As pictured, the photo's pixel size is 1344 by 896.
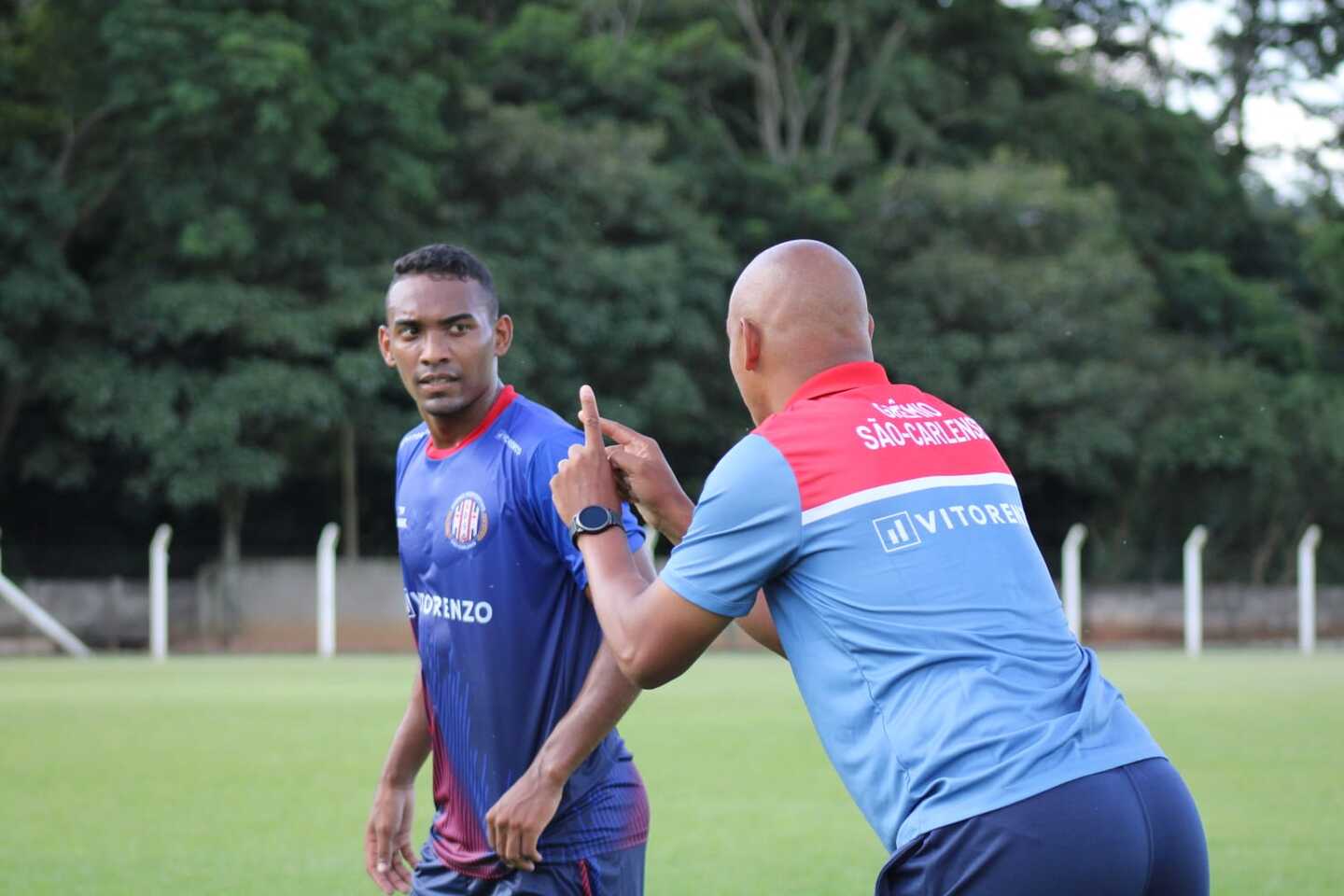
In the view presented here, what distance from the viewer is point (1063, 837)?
117 inches

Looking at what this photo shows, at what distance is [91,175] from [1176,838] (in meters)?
31.1

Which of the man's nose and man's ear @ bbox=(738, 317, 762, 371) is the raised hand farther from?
the man's nose

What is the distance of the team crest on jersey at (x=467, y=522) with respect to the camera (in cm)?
449

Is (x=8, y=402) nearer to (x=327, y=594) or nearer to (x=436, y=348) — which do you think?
(x=327, y=594)

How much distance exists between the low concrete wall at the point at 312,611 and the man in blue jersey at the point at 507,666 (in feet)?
80.1

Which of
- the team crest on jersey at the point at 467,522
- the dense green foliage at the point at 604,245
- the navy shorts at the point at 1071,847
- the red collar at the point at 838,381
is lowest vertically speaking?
the navy shorts at the point at 1071,847

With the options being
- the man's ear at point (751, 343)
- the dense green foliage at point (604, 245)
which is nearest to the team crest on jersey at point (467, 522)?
the man's ear at point (751, 343)

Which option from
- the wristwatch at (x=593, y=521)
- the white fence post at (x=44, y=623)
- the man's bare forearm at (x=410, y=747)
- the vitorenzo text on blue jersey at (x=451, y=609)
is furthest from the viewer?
the white fence post at (x=44, y=623)

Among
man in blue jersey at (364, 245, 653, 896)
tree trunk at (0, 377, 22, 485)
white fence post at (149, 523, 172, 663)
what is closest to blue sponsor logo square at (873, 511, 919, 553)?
man in blue jersey at (364, 245, 653, 896)

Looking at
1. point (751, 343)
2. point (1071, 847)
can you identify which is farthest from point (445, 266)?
point (1071, 847)

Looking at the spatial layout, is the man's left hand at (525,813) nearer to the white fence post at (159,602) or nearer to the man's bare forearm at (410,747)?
the man's bare forearm at (410,747)

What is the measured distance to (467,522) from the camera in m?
4.52

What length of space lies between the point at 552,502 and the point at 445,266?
87 cm

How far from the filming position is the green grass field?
8.44 meters
